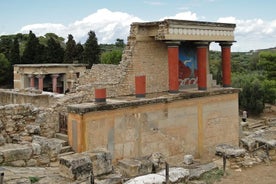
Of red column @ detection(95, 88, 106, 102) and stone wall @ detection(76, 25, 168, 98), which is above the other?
stone wall @ detection(76, 25, 168, 98)

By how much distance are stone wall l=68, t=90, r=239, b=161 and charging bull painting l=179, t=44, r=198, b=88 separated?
58.8 inches

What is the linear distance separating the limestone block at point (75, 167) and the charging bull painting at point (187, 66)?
8.23 metres

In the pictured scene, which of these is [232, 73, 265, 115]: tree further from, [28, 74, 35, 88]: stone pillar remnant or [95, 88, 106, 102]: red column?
[95, 88, 106, 102]: red column

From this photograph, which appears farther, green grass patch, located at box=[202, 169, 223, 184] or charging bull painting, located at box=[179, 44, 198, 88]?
charging bull painting, located at box=[179, 44, 198, 88]

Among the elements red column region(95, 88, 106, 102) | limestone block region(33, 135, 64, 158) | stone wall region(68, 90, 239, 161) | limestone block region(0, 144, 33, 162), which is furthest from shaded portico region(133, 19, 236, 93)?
limestone block region(0, 144, 33, 162)

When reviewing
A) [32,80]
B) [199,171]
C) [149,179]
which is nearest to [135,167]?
[149,179]

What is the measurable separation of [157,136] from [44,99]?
6.15m

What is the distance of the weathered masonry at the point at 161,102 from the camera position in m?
10.9

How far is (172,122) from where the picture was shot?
1306 centimetres

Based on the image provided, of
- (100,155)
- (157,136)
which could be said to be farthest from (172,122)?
(100,155)

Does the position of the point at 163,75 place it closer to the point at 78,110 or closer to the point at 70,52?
the point at 78,110

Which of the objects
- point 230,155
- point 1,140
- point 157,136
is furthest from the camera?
point 157,136

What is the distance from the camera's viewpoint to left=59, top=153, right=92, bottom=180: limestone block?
304 inches

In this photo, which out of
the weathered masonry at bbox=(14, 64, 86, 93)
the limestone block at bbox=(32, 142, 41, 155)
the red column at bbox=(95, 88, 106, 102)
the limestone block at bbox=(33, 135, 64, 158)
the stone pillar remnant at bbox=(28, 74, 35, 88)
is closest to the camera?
the limestone block at bbox=(32, 142, 41, 155)
